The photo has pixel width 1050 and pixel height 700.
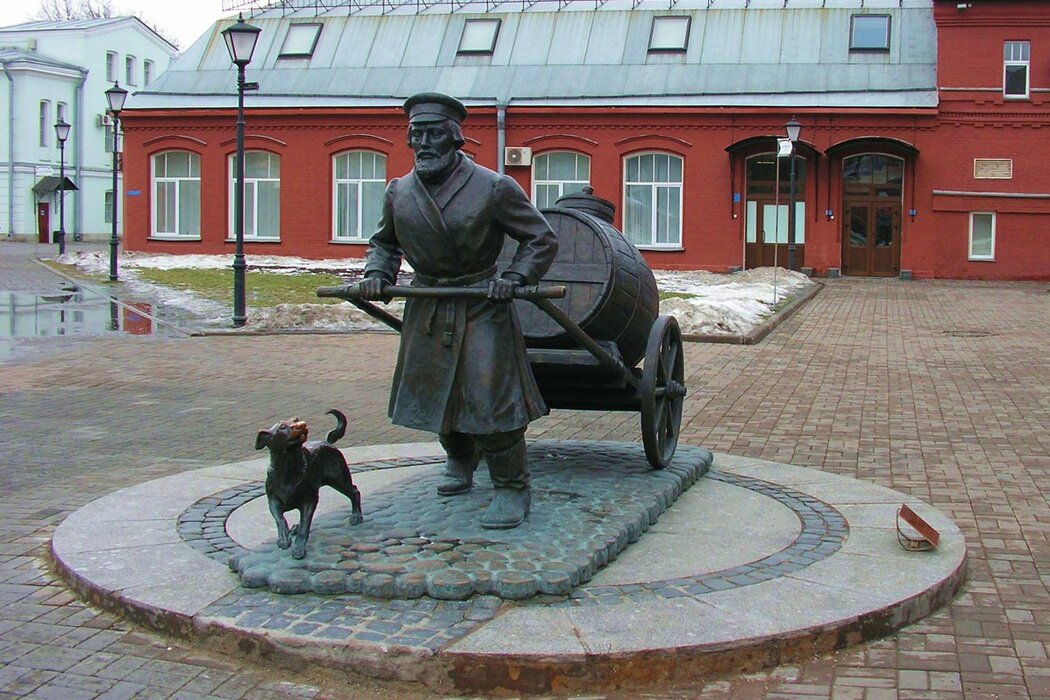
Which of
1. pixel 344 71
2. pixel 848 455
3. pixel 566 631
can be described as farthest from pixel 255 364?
pixel 344 71

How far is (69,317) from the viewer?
2030 centimetres

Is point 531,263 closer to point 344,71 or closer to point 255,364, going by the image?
point 255,364

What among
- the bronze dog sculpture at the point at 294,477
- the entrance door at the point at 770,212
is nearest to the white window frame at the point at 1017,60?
the entrance door at the point at 770,212

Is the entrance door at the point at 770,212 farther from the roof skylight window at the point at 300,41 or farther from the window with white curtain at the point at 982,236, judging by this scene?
the roof skylight window at the point at 300,41

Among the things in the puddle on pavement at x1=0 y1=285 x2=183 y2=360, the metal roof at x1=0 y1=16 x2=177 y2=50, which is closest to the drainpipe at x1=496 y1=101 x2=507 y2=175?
the puddle on pavement at x1=0 y1=285 x2=183 y2=360

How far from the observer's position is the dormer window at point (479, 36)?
3566 cm

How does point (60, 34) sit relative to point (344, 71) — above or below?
above

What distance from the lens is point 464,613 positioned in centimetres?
459

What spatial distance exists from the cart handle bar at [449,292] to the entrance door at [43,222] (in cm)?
5396

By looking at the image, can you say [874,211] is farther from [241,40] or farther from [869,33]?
[241,40]

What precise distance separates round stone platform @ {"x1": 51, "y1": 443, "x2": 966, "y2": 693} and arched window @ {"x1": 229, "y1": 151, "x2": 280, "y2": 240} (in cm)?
3037

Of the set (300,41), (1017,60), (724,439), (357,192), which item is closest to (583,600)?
(724,439)

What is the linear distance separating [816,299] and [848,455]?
16928 millimetres

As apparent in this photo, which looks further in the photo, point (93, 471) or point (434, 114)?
point (93, 471)
